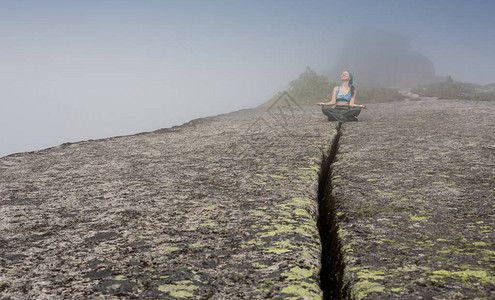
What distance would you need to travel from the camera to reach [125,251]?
2.78 m

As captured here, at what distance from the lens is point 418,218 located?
3223mm

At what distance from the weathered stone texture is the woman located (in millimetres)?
3988

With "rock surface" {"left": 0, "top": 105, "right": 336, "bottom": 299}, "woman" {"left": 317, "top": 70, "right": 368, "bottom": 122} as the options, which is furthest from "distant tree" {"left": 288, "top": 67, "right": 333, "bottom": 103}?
"rock surface" {"left": 0, "top": 105, "right": 336, "bottom": 299}

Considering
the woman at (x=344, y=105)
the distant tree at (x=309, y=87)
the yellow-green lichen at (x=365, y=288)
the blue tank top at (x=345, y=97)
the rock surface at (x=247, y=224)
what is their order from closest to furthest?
the yellow-green lichen at (x=365, y=288) → the rock surface at (x=247, y=224) → the woman at (x=344, y=105) → the blue tank top at (x=345, y=97) → the distant tree at (x=309, y=87)

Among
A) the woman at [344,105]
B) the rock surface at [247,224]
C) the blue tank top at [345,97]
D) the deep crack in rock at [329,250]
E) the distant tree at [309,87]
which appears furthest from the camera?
the distant tree at [309,87]

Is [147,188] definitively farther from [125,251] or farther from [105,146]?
[105,146]

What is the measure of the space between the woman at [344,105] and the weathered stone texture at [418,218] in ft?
13.1

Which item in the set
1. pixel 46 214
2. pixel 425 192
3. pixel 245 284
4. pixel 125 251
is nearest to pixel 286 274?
pixel 245 284

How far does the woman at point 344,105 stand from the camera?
10.3 meters

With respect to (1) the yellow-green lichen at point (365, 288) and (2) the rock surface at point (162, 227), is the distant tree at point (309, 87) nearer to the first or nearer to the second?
(2) the rock surface at point (162, 227)

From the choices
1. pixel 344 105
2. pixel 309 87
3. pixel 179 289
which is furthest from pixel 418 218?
pixel 309 87

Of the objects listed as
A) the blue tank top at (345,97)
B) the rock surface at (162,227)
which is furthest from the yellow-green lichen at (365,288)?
the blue tank top at (345,97)

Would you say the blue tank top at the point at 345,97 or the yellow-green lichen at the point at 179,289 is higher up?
the blue tank top at the point at 345,97

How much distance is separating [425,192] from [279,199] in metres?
1.70
